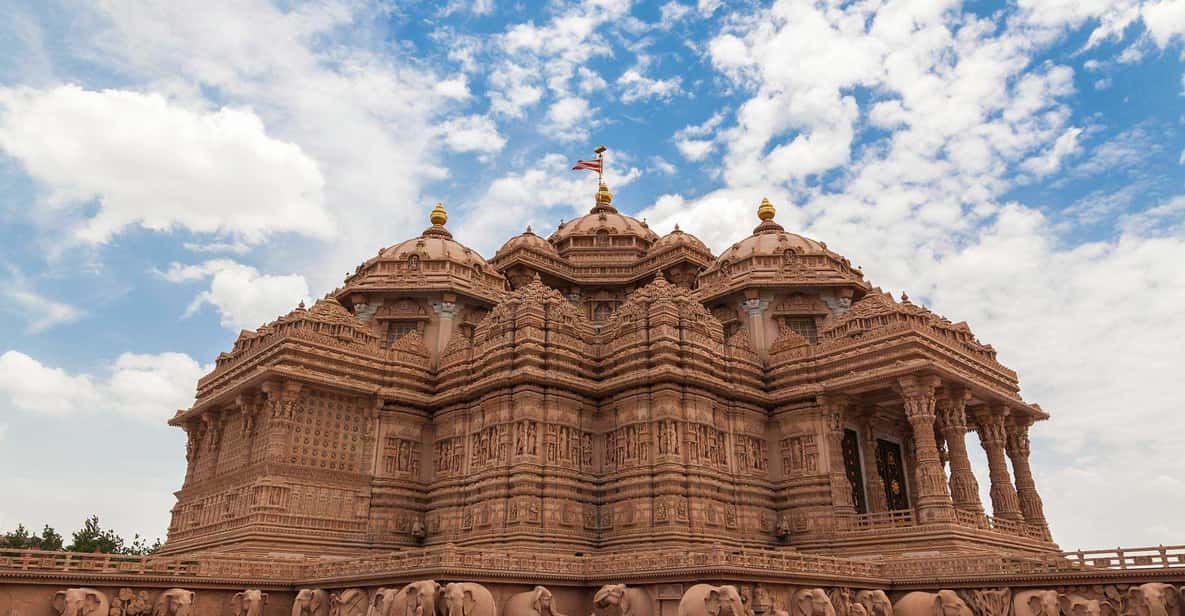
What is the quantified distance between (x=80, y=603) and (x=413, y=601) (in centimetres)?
860

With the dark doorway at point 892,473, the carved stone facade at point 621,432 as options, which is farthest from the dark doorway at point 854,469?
the dark doorway at point 892,473

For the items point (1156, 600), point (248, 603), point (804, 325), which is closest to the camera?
point (1156, 600)

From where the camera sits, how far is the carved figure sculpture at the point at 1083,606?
18703mm

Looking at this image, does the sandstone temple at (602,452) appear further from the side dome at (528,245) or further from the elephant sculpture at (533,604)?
the side dome at (528,245)

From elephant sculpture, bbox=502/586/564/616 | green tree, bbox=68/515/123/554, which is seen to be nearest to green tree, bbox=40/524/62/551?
green tree, bbox=68/515/123/554

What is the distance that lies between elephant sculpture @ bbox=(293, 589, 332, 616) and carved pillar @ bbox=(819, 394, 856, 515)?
57.9ft

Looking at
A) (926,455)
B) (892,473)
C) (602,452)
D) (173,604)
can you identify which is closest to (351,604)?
(173,604)

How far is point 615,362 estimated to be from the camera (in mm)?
32156

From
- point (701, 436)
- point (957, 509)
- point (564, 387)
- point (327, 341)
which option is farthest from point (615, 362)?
point (957, 509)

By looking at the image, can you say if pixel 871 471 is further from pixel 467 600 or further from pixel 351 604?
pixel 351 604

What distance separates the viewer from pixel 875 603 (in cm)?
2134

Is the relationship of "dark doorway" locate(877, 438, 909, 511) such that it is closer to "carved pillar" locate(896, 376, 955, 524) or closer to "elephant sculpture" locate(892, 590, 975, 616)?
"carved pillar" locate(896, 376, 955, 524)

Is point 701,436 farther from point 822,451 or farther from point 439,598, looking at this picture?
point 439,598

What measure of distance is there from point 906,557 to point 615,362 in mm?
12636
